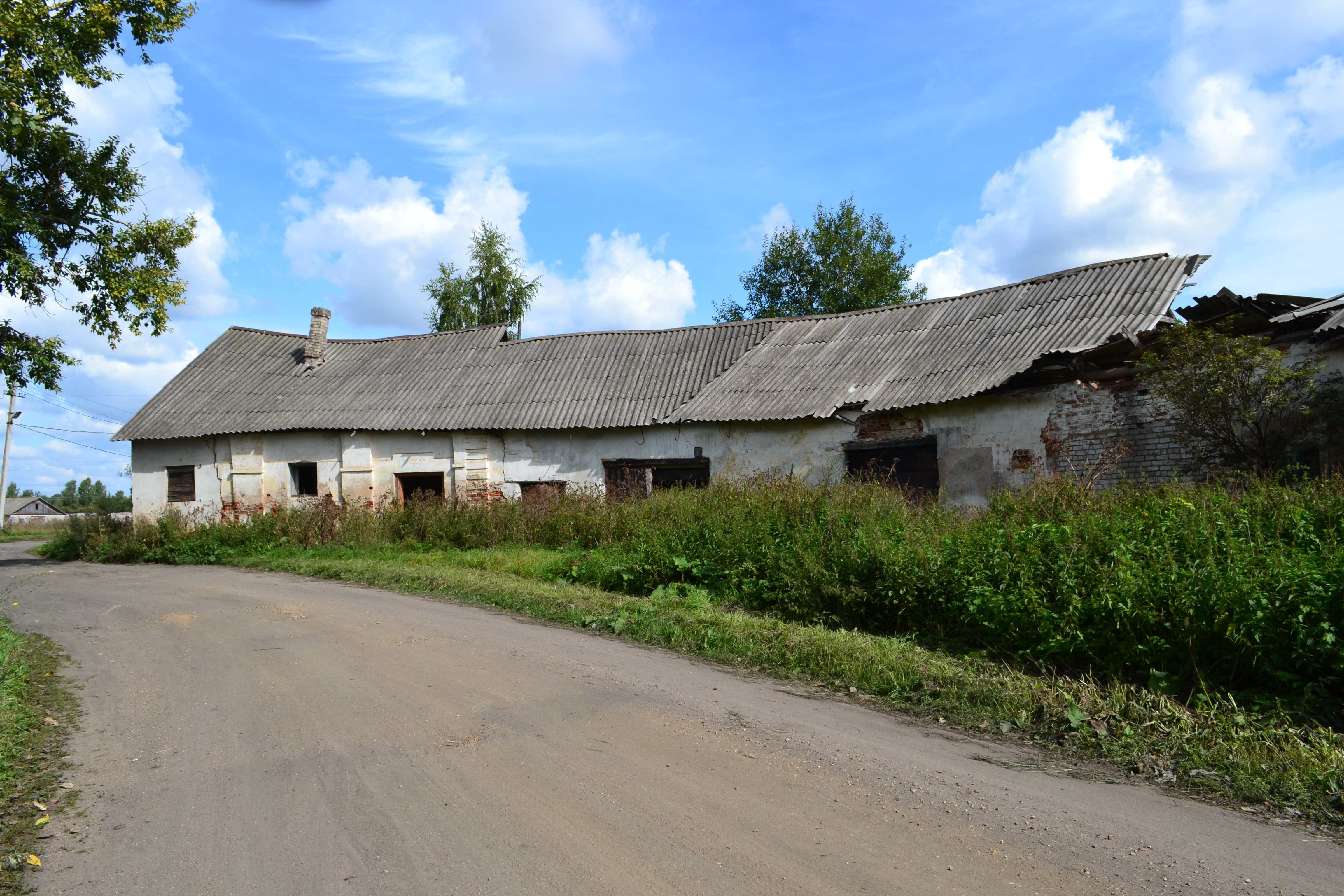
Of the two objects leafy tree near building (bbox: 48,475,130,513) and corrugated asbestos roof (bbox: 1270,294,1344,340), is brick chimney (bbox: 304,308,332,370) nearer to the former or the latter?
corrugated asbestos roof (bbox: 1270,294,1344,340)

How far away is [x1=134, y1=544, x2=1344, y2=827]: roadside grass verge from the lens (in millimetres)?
4402

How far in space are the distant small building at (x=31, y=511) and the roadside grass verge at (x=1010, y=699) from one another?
58.1 m

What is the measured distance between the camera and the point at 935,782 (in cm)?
434

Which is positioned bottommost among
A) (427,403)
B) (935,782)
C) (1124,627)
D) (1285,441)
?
(935,782)

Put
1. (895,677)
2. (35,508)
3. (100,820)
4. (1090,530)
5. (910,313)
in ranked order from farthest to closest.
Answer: (35,508) → (910,313) → (1090,530) → (895,677) → (100,820)

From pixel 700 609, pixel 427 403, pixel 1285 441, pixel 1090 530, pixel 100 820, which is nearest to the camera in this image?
pixel 100 820

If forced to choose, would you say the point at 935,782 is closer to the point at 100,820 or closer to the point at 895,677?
the point at 895,677

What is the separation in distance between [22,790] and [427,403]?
17284 mm

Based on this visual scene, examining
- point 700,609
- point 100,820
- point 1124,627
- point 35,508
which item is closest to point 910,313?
point 700,609

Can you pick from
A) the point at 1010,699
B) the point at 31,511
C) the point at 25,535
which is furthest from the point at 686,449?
the point at 31,511

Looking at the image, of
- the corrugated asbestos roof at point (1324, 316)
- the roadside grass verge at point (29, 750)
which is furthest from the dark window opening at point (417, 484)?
the corrugated asbestos roof at point (1324, 316)

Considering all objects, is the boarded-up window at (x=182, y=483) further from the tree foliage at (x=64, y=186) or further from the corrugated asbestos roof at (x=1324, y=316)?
the corrugated asbestos roof at (x=1324, y=316)

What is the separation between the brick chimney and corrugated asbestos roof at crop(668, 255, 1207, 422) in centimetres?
1313

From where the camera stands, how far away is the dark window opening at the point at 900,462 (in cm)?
1420
